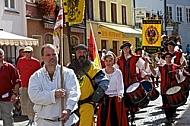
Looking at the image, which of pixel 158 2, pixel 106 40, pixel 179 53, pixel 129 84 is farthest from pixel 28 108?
pixel 158 2

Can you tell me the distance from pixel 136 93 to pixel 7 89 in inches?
115

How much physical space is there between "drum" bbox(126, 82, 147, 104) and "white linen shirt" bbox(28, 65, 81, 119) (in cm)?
532

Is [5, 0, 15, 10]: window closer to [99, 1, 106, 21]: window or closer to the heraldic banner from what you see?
the heraldic banner

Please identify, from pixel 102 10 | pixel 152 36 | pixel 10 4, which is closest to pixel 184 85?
pixel 152 36

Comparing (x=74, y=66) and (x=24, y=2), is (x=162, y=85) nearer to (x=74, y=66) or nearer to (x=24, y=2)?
(x=74, y=66)

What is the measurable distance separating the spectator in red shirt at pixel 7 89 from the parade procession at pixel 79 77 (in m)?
0.02

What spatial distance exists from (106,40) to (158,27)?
15.9 meters

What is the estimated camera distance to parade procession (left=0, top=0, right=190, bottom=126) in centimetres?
616

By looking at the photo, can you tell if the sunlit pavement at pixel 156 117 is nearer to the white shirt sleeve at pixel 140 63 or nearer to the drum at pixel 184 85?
the drum at pixel 184 85

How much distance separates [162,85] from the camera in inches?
488

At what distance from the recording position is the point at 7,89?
32.3ft

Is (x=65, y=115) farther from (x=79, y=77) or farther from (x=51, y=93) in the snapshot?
(x=79, y=77)

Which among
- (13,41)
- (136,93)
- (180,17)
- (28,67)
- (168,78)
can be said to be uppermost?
(180,17)

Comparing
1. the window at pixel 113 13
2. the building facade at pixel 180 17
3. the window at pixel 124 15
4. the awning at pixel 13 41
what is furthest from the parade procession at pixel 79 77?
the building facade at pixel 180 17
